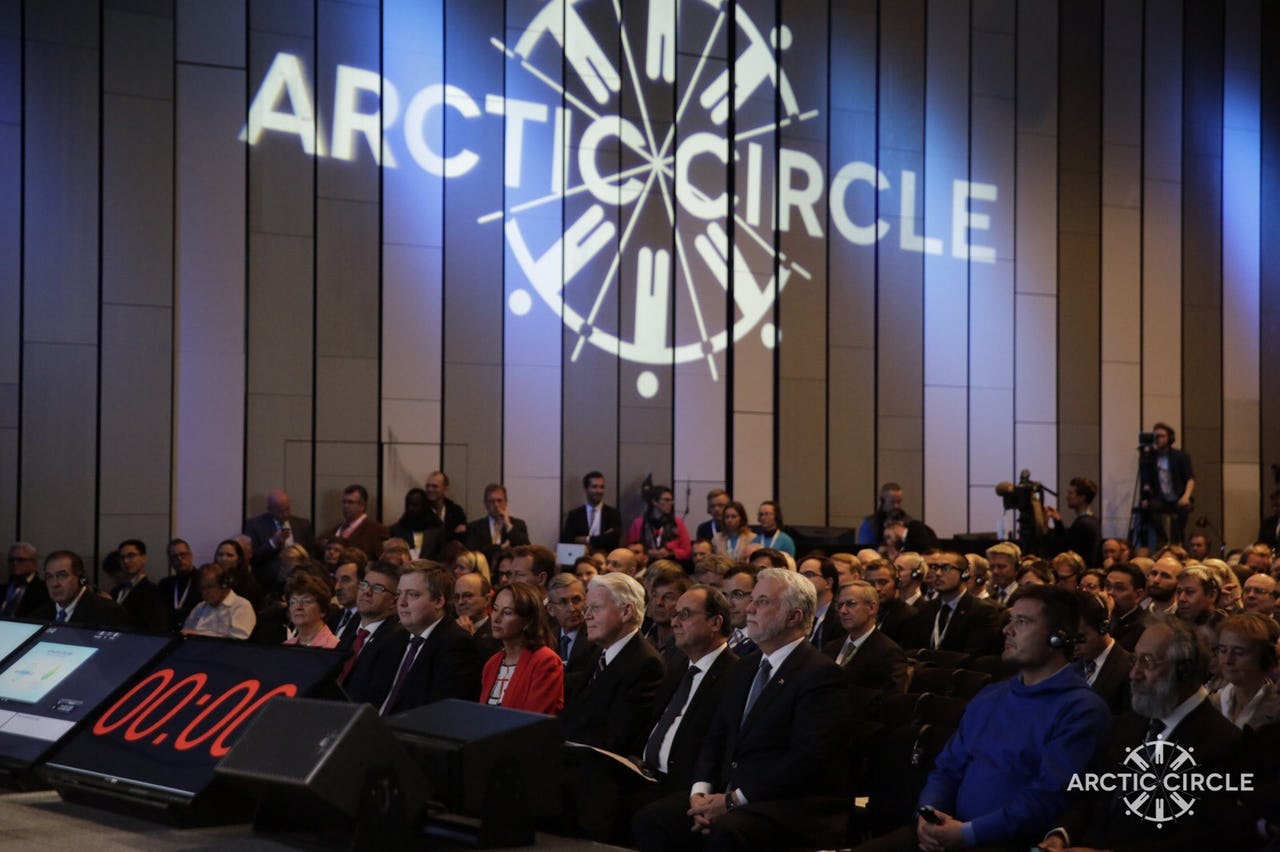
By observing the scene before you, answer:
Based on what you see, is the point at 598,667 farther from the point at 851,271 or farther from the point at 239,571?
the point at 851,271

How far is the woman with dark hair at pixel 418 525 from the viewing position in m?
12.2

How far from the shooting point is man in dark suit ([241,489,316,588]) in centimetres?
1152

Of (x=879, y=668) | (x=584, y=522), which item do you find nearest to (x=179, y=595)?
(x=584, y=522)

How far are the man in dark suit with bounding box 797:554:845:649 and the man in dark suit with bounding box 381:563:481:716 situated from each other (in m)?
2.12

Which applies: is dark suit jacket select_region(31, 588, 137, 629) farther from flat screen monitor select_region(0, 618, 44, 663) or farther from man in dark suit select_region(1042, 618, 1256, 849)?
man in dark suit select_region(1042, 618, 1256, 849)

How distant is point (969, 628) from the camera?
26.2ft

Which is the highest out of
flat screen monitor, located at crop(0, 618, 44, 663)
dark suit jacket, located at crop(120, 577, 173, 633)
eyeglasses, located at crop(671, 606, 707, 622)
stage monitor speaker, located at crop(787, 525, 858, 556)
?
eyeglasses, located at crop(671, 606, 707, 622)

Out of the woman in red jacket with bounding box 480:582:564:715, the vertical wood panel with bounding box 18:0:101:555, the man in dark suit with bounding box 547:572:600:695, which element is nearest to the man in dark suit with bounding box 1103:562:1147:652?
the man in dark suit with bounding box 547:572:600:695

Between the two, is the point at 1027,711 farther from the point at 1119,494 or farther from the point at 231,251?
the point at 1119,494

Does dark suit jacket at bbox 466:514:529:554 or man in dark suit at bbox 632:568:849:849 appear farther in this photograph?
dark suit jacket at bbox 466:514:529:554

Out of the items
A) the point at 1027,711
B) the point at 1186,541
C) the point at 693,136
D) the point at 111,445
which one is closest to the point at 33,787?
the point at 1027,711

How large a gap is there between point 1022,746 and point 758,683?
98 cm

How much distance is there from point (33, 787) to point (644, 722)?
2.13m

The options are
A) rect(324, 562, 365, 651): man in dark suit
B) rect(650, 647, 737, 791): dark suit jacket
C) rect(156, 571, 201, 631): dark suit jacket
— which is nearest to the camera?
rect(650, 647, 737, 791): dark suit jacket
